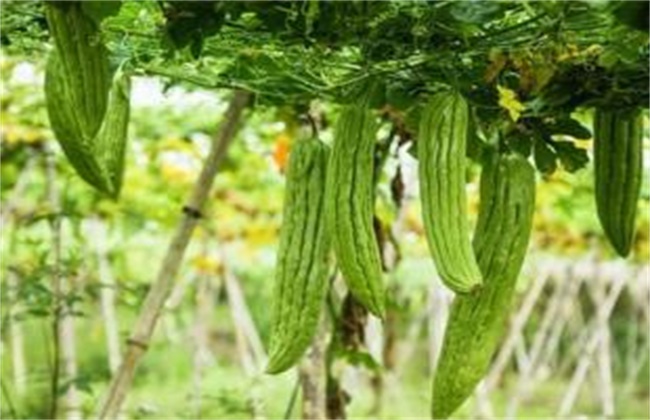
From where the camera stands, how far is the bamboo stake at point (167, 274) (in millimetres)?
2053

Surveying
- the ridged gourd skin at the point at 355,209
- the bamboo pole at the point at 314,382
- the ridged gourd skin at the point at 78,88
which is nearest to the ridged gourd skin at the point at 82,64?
the ridged gourd skin at the point at 78,88

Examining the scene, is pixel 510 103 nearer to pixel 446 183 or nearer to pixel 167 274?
pixel 446 183

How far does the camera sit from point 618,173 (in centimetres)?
135

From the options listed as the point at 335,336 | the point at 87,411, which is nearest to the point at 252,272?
the point at 87,411

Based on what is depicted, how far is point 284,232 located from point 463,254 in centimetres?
21

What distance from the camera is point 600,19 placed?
3.83ft

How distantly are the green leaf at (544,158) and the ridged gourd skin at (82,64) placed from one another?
0.54 metres

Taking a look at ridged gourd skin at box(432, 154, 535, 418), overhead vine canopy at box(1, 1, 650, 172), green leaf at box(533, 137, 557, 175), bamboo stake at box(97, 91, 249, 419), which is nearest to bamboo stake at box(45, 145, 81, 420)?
bamboo stake at box(97, 91, 249, 419)

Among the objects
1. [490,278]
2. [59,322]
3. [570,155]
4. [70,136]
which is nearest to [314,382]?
[59,322]

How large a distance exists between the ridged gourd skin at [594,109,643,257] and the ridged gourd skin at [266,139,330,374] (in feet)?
0.91

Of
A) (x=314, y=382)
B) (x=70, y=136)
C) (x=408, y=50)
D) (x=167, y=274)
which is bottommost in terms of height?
(x=314, y=382)

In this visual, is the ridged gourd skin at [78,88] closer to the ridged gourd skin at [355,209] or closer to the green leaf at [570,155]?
the ridged gourd skin at [355,209]

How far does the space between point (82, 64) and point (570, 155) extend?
0.60m

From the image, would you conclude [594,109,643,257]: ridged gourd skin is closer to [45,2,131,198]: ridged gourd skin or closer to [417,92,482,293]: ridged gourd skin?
[417,92,482,293]: ridged gourd skin
